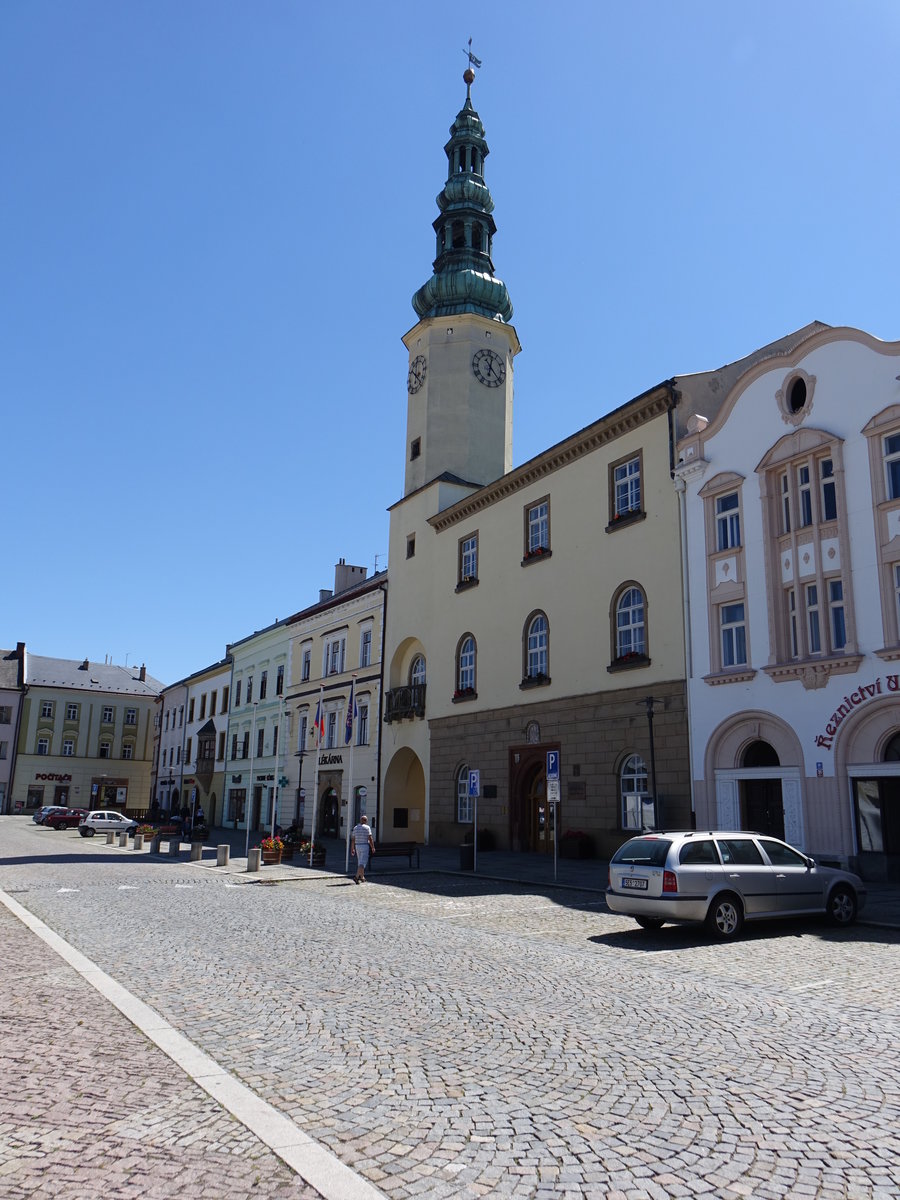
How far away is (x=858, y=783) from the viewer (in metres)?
21.1

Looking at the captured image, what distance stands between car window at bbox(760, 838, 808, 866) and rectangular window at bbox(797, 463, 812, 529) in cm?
1068

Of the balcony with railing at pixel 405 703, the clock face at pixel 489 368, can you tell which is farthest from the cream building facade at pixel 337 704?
the clock face at pixel 489 368

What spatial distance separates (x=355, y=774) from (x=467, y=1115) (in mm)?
38758

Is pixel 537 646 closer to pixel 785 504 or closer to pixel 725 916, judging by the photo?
pixel 785 504

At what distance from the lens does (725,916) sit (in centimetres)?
1362

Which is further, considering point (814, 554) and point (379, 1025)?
point (814, 554)

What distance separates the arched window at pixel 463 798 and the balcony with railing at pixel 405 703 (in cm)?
379

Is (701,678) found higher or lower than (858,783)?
higher

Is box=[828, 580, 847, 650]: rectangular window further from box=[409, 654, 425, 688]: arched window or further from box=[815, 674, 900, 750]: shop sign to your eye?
box=[409, 654, 425, 688]: arched window

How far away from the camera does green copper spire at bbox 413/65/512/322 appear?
43.7m

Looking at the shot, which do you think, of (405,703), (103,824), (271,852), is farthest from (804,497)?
(103,824)

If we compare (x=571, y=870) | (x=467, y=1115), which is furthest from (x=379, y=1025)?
(x=571, y=870)

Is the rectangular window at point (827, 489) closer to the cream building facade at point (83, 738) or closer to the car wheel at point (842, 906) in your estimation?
the car wheel at point (842, 906)

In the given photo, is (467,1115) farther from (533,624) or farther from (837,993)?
(533,624)
